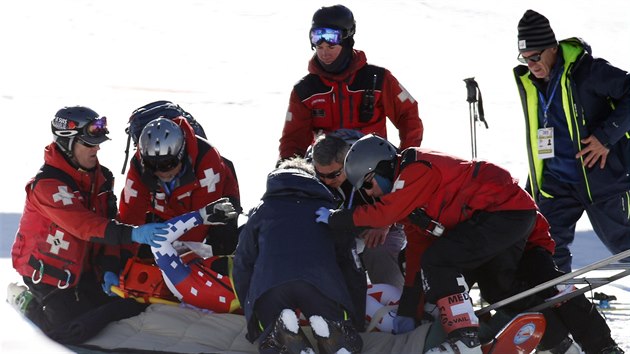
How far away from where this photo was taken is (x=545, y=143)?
6742 millimetres

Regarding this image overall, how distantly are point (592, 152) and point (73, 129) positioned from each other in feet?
9.61

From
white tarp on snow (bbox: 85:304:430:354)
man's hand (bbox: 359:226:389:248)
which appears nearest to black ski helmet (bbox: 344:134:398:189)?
man's hand (bbox: 359:226:389:248)

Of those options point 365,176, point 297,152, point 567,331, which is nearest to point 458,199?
point 365,176

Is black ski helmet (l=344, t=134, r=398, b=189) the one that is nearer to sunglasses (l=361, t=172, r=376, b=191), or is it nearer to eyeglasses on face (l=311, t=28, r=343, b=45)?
sunglasses (l=361, t=172, r=376, b=191)

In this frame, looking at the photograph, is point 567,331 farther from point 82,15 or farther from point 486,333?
point 82,15

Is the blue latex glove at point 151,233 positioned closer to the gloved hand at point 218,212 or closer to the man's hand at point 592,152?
the gloved hand at point 218,212

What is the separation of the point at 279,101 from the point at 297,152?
560cm

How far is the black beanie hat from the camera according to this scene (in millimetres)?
6574

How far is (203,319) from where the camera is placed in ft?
20.7

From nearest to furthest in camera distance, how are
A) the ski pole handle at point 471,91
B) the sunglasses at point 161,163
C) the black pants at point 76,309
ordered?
the black pants at point 76,309 → the sunglasses at point 161,163 → the ski pole handle at point 471,91

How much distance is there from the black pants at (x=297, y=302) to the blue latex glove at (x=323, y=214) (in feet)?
1.14

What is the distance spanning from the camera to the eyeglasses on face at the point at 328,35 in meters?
7.19

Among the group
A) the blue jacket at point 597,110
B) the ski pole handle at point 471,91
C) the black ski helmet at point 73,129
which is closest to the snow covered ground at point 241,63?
the ski pole handle at point 471,91

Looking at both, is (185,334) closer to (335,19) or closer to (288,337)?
(288,337)
